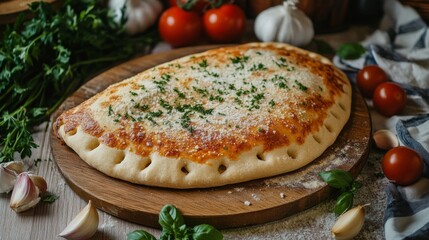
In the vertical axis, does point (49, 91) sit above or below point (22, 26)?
below

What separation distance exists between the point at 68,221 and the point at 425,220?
1457mm

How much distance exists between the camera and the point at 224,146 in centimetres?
236

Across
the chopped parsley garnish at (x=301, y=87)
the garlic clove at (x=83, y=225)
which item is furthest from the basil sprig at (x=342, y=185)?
the garlic clove at (x=83, y=225)

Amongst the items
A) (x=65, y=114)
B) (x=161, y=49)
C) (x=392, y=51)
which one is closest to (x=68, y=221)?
(x=65, y=114)

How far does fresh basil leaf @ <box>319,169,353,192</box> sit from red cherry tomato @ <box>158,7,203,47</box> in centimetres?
158

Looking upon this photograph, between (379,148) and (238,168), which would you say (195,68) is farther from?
(379,148)

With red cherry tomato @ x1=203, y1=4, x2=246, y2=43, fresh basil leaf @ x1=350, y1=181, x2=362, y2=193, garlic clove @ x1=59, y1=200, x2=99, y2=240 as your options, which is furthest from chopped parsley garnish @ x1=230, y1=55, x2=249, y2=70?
garlic clove @ x1=59, y1=200, x2=99, y2=240

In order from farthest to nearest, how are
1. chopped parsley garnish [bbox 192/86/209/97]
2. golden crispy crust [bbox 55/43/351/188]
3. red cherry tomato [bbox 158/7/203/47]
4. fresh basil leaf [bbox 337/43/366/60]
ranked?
red cherry tomato [bbox 158/7/203/47] → fresh basil leaf [bbox 337/43/366/60] → chopped parsley garnish [bbox 192/86/209/97] → golden crispy crust [bbox 55/43/351/188]

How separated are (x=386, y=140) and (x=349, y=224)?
27.8 inches

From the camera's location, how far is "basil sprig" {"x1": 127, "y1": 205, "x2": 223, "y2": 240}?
207cm

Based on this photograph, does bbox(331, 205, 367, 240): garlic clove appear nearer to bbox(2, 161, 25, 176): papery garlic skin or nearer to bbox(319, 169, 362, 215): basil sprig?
bbox(319, 169, 362, 215): basil sprig

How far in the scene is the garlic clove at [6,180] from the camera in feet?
7.71

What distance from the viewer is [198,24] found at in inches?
143

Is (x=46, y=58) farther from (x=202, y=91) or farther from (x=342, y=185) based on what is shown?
(x=342, y=185)
